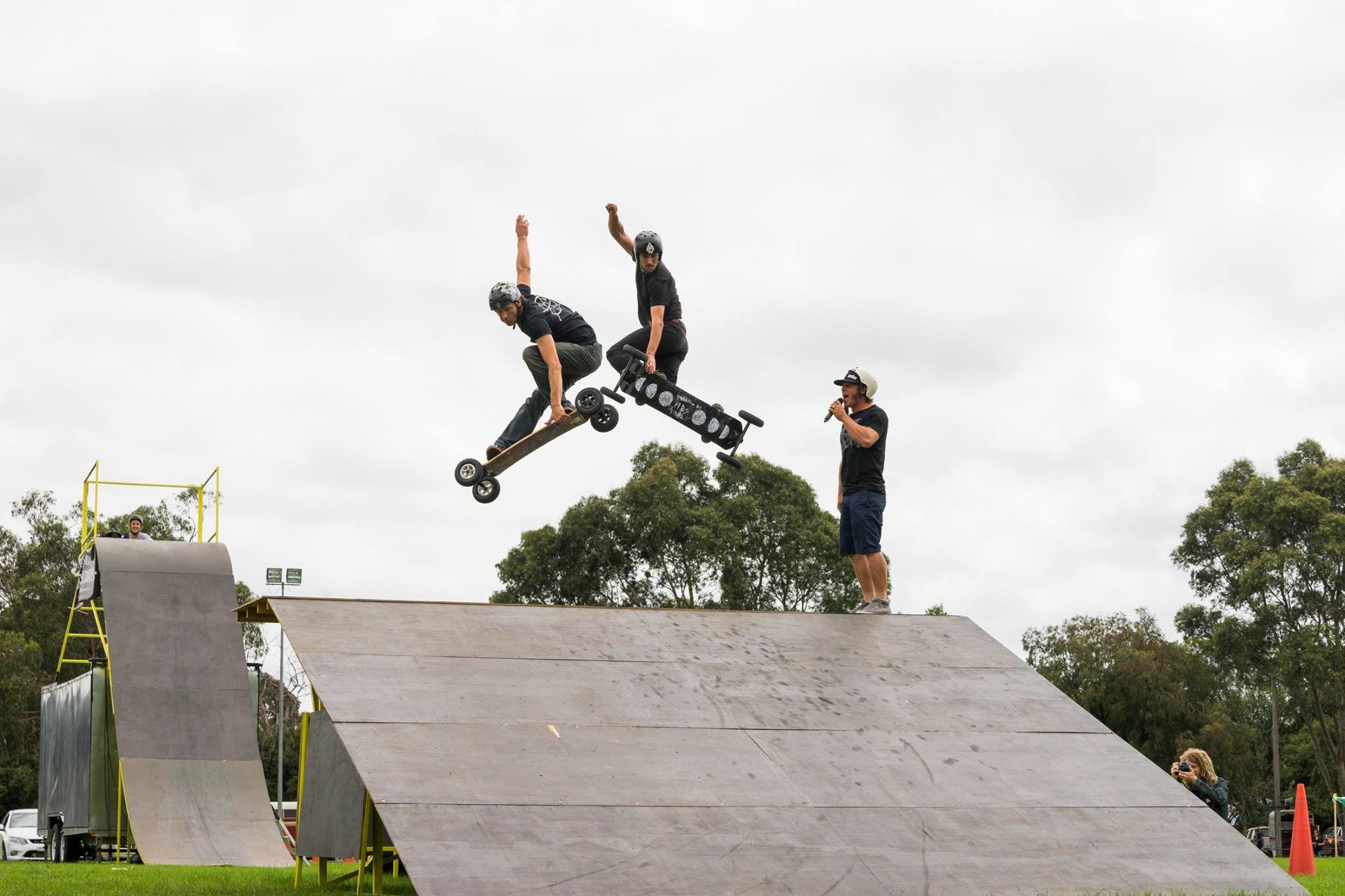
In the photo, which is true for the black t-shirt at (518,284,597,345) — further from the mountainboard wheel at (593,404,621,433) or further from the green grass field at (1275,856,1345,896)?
the green grass field at (1275,856,1345,896)

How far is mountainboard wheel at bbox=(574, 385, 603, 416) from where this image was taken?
12.9 m

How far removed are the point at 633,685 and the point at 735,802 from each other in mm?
1455

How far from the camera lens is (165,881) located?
38.3 feet

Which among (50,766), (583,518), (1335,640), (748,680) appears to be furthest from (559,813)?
(1335,640)

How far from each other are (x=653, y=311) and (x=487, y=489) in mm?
2275

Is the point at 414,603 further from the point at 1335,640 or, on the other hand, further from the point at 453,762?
the point at 1335,640

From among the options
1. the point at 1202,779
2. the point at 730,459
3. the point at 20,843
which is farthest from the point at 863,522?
the point at 20,843

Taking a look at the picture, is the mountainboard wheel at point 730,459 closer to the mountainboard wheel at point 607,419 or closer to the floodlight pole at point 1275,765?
the mountainboard wheel at point 607,419

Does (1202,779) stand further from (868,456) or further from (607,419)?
(607,419)

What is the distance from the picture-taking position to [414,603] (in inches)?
384

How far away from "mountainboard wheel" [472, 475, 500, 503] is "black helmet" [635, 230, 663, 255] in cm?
251

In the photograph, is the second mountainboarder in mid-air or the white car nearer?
the second mountainboarder in mid-air

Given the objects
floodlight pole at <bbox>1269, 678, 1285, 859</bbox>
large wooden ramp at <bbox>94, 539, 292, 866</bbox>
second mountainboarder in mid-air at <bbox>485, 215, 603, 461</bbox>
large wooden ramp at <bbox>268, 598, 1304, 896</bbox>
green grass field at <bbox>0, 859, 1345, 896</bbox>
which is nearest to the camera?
large wooden ramp at <bbox>268, 598, 1304, 896</bbox>

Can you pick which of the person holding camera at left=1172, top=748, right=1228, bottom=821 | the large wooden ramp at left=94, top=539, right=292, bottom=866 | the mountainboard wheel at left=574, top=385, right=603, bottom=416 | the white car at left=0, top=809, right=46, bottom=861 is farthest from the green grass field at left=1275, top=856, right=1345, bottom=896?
the white car at left=0, top=809, right=46, bottom=861
